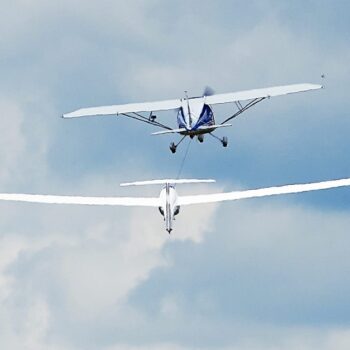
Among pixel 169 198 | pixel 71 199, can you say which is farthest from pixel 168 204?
pixel 71 199

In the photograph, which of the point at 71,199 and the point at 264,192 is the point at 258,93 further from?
the point at 71,199

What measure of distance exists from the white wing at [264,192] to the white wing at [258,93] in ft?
71.9

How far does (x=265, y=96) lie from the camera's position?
125 metres

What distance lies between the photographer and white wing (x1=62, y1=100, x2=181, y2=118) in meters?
125

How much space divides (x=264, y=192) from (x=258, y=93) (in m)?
25.3

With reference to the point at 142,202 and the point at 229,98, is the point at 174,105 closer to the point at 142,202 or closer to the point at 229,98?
the point at 229,98

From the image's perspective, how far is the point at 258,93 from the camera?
126 m

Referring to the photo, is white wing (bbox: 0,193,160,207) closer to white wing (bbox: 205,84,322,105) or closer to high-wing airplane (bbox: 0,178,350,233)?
high-wing airplane (bbox: 0,178,350,233)

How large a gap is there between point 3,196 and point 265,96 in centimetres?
3254

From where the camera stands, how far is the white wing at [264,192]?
9739cm

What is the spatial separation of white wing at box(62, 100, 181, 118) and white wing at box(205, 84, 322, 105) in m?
3.36

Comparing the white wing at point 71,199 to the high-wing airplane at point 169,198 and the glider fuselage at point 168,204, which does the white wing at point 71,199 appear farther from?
the glider fuselage at point 168,204

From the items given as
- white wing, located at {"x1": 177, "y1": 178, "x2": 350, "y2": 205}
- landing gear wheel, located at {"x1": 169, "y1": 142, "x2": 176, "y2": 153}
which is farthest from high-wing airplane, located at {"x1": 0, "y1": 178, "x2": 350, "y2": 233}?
landing gear wheel, located at {"x1": 169, "y1": 142, "x2": 176, "y2": 153}

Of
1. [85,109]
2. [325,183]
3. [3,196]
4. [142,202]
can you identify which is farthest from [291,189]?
[85,109]
